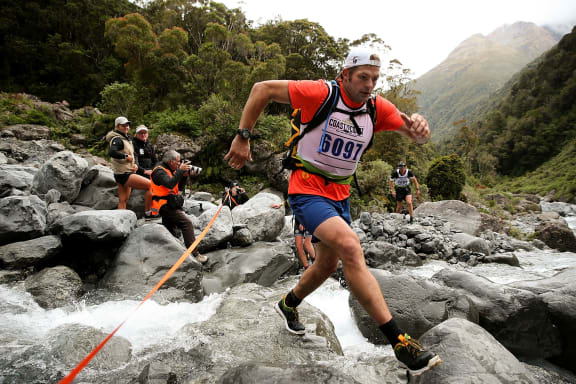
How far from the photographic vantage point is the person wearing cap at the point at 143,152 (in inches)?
268

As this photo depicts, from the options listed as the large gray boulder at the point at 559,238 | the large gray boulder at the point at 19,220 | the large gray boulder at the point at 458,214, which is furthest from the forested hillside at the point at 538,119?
the large gray boulder at the point at 19,220

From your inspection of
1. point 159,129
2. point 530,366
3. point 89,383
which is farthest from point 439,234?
point 159,129

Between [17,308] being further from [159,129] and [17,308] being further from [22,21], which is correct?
[22,21]

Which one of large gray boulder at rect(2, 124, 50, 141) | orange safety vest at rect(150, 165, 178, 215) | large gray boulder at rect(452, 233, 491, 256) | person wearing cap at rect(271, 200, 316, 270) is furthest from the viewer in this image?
large gray boulder at rect(2, 124, 50, 141)

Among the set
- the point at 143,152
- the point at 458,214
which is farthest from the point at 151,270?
the point at 458,214

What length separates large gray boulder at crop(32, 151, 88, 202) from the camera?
692 cm

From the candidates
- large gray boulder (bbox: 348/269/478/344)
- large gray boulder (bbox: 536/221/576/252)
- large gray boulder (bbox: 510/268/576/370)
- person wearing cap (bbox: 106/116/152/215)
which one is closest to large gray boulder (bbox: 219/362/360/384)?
large gray boulder (bbox: 348/269/478/344)

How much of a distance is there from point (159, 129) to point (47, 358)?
14.1 meters

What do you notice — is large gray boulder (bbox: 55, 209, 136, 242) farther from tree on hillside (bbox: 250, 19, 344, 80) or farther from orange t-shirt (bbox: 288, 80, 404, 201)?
tree on hillside (bbox: 250, 19, 344, 80)

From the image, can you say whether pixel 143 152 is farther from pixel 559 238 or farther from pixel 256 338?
pixel 559 238

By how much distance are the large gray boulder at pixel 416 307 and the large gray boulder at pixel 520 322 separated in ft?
0.90

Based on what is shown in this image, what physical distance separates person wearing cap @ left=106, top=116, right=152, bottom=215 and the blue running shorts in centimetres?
526

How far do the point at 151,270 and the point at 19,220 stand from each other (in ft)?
7.29

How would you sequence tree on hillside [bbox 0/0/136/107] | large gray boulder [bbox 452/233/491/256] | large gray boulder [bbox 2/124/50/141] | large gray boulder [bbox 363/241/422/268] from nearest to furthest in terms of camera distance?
large gray boulder [bbox 363/241/422/268] < large gray boulder [bbox 452/233/491/256] < large gray boulder [bbox 2/124/50/141] < tree on hillside [bbox 0/0/136/107]
